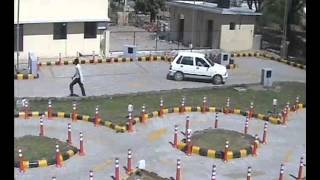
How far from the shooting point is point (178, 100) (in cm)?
2164

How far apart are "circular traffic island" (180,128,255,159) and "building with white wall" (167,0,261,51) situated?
19282mm

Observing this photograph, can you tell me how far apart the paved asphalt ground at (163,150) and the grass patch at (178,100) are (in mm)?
1288

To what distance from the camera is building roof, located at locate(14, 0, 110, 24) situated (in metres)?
29.2

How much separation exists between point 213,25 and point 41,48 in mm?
13239

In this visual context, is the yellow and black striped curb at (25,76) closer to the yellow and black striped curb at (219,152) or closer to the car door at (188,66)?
the car door at (188,66)

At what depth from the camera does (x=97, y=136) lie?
16.6 metres

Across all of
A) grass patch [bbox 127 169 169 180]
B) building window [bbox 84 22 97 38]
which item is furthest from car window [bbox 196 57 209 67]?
grass patch [bbox 127 169 169 180]

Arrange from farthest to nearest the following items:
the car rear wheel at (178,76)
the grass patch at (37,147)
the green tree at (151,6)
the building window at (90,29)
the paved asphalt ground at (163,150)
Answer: the green tree at (151,6), the building window at (90,29), the car rear wheel at (178,76), the grass patch at (37,147), the paved asphalt ground at (163,150)

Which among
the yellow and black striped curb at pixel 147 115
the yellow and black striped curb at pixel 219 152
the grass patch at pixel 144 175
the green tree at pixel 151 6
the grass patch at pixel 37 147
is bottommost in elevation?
the grass patch at pixel 144 175

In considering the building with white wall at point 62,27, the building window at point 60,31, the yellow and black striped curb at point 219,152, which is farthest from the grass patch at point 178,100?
the building window at point 60,31

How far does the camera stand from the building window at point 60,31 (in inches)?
1198
